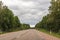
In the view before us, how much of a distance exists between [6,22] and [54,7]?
26704 millimetres

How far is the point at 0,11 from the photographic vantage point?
93.6 meters

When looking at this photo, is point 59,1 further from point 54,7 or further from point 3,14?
point 3,14

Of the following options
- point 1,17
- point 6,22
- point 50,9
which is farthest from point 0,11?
point 50,9

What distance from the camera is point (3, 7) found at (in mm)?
101062

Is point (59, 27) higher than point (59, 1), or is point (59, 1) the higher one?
point (59, 1)

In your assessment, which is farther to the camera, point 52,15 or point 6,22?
point 6,22

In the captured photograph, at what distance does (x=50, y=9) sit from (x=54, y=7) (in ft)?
10.1

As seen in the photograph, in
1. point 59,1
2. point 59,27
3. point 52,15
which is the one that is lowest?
point 59,27

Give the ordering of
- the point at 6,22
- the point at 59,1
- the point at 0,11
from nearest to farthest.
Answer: the point at 59,1, the point at 0,11, the point at 6,22

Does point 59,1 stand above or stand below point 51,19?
above

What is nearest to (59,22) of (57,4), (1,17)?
(57,4)

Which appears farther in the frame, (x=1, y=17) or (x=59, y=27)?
(x=1, y=17)

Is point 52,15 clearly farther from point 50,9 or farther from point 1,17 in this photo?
point 1,17

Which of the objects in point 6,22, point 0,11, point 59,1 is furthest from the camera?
point 6,22
